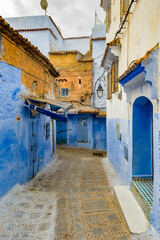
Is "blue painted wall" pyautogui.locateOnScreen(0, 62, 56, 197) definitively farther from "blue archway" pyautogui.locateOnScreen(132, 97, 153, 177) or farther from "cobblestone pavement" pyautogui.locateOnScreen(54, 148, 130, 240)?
"blue archway" pyautogui.locateOnScreen(132, 97, 153, 177)

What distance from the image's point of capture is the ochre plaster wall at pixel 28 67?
19.6 ft

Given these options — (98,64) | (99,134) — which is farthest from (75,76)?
(99,134)

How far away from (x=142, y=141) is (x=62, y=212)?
288cm

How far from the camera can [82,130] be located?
17.3 metres

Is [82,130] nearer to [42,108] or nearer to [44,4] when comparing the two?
[42,108]

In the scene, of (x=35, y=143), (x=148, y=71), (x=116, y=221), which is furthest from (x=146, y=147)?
(x=35, y=143)

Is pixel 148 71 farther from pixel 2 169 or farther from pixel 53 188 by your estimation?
pixel 53 188

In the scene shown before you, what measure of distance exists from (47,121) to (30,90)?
115 inches

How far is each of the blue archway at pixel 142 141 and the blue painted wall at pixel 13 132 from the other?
3.84m

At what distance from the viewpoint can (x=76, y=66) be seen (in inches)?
714

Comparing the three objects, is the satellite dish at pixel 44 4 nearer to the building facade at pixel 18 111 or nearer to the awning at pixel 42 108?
the building facade at pixel 18 111

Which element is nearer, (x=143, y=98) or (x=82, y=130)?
(x=143, y=98)

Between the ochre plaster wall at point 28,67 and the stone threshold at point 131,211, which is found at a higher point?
the ochre plaster wall at point 28,67

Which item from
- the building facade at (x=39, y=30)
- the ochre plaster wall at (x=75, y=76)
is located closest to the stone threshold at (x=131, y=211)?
the ochre plaster wall at (x=75, y=76)
